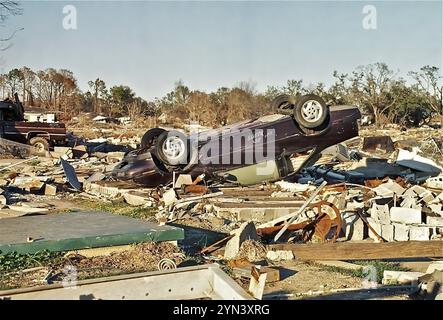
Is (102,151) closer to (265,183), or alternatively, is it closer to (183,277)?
(265,183)

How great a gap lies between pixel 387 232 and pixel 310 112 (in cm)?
291

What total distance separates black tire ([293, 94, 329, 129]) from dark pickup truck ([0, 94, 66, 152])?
14409mm

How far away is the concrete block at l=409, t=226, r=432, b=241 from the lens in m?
8.08

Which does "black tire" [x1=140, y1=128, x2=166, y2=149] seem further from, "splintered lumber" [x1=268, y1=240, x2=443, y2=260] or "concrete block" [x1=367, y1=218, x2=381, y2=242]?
"splintered lumber" [x1=268, y1=240, x2=443, y2=260]

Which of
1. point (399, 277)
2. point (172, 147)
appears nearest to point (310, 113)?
point (172, 147)

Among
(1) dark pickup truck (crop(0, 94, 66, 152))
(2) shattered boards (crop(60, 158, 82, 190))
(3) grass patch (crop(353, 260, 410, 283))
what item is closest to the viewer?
(3) grass patch (crop(353, 260, 410, 283))

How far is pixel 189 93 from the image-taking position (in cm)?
4834

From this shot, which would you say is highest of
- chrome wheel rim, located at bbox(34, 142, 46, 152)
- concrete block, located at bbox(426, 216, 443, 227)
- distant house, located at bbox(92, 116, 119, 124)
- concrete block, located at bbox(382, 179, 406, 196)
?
distant house, located at bbox(92, 116, 119, 124)

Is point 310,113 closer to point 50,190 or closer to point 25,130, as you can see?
point 50,190

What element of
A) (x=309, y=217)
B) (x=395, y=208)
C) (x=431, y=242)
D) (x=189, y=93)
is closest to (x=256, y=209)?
(x=309, y=217)

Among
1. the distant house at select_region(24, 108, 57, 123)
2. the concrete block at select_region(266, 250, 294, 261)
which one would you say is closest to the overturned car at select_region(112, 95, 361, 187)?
the concrete block at select_region(266, 250, 294, 261)

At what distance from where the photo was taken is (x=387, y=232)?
820 cm

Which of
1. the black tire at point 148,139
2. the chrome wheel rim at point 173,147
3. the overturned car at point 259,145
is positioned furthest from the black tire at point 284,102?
the black tire at point 148,139

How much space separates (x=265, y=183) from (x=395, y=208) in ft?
10.7
